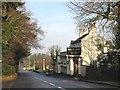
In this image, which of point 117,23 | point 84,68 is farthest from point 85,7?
point 84,68

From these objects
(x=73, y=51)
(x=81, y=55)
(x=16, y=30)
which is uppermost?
(x=16, y=30)

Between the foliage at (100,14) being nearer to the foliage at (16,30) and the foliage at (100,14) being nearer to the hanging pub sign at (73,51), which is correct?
the foliage at (16,30)

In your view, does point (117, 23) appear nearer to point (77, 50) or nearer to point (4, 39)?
point (4, 39)

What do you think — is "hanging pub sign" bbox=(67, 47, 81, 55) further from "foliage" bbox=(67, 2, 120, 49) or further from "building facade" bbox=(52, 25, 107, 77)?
"foliage" bbox=(67, 2, 120, 49)

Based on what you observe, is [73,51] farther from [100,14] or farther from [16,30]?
[100,14]

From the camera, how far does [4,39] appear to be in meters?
43.7

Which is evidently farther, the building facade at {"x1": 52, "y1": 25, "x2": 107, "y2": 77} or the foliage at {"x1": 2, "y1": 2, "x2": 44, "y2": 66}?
the building facade at {"x1": 52, "y1": 25, "x2": 107, "y2": 77}

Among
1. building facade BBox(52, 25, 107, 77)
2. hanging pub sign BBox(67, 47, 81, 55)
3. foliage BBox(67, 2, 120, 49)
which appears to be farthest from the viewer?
hanging pub sign BBox(67, 47, 81, 55)

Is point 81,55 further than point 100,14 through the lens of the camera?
Yes

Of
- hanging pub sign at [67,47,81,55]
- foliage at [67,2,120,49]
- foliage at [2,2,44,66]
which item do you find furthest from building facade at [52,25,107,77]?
foliage at [67,2,120,49]

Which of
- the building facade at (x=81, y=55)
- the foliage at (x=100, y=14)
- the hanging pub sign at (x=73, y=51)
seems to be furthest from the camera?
the hanging pub sign at (x=73, y=51)

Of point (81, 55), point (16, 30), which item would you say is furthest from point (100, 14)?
point (81, 55)

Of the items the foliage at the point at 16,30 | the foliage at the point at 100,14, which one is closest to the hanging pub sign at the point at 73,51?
the foliage at the point at 16,30

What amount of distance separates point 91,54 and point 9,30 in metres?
28.8
